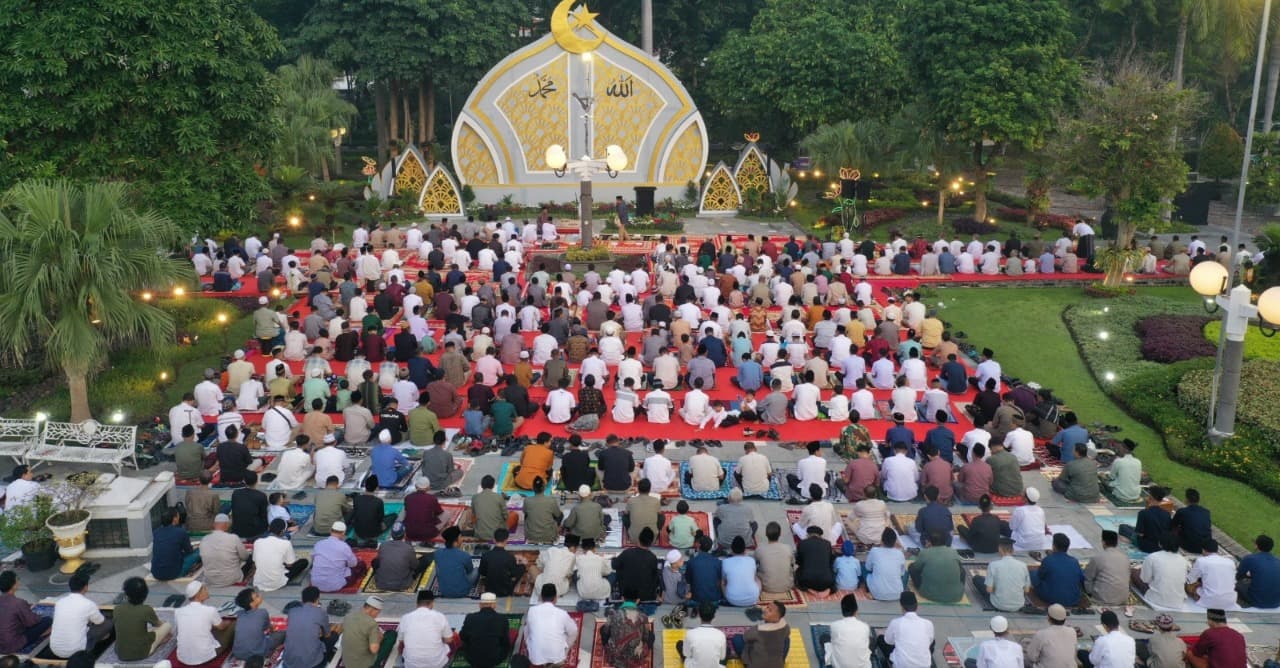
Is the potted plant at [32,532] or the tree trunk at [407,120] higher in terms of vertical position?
the tree trunk at [407,120]

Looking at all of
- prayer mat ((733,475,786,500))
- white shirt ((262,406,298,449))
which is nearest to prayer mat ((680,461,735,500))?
prayer mat ((733,475,786,500))

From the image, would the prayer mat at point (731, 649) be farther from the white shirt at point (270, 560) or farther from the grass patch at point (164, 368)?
the grass patch at point (164, 368)

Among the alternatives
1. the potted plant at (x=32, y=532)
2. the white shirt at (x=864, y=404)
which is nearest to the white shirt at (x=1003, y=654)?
the white shirt at (x=864, y=404)

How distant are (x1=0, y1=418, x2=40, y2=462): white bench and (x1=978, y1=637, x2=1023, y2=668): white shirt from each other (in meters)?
11.2

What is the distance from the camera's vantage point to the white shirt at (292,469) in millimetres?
12508

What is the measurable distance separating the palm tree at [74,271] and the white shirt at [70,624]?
207 inches

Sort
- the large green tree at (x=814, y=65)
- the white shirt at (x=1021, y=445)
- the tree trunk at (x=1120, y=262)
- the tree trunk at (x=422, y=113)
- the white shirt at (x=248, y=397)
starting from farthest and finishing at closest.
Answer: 1. the tree trunk at (x=422, y=113)
2. the large green tree at (x=814, y=65)
3. the tree trunk at (x=1120, y=262)
4. the white shirt at (x=248, y=397)
5. the white shirt at (x=1021, y=445)

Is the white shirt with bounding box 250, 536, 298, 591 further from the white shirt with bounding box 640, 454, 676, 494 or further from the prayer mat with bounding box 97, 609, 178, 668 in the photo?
the white shirt with bounding box 640, 454, 676, 494

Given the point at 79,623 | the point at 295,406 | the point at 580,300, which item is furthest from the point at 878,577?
the point at 580,300

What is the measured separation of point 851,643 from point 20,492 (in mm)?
8693

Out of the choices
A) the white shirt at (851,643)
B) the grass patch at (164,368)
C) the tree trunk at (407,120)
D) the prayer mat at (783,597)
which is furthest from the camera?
the tree trunk at (407,120)

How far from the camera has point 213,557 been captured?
10.2 m

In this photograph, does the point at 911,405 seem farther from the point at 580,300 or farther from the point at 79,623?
the point at 79,623

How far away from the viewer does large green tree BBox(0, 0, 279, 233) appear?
16391 mm
